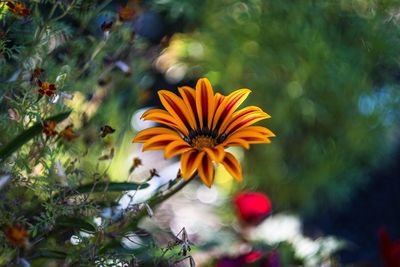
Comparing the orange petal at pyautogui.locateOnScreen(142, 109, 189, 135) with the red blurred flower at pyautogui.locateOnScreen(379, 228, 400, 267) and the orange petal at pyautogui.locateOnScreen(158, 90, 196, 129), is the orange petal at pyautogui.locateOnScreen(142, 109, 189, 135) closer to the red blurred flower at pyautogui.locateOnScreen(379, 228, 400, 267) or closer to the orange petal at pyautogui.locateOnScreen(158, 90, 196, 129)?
the orange petal at pyautogui.locateOnScreen(158, 90, 196, 129)

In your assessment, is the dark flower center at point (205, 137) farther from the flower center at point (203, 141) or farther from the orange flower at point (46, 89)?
the orange flower at point (46, 89)

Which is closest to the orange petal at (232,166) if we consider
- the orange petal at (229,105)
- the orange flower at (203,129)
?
the orange flower at (203,129)

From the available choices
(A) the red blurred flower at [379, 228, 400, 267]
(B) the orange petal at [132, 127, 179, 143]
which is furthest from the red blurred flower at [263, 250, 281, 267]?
(B) the orange petal at [132, 127, 179, 143]

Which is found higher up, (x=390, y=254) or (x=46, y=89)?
(x=46, y=89)

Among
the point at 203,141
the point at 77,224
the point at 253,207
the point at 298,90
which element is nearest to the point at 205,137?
the point at 203,141

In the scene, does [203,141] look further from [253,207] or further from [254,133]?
[253,207]

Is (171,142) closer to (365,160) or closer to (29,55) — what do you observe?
(29,55)
